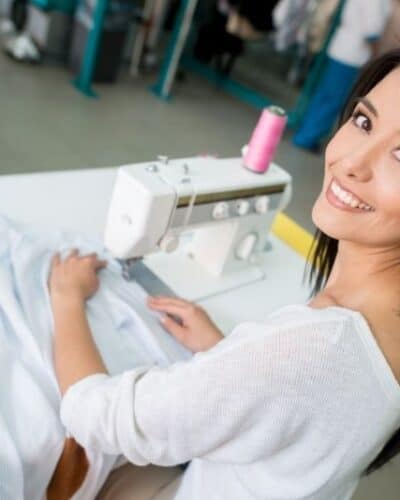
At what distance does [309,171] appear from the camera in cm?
418

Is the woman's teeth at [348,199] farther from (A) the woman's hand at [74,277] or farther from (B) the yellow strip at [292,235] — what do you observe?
(B) the yellow strip at [292,235]

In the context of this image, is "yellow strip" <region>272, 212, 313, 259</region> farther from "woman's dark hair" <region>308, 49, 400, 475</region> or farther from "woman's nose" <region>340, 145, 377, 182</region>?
"woman's nose" <region>340, 145, 377, 182</region>

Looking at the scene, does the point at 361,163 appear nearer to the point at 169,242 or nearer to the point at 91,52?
the point at 169,242

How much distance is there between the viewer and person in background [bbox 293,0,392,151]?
390cm

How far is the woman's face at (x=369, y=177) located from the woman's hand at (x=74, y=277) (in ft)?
1.56

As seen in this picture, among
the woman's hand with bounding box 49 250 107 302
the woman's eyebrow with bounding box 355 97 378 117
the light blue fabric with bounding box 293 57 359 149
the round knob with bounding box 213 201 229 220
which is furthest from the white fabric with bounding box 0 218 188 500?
the light blue fabric with bounding box 293 57 359 149

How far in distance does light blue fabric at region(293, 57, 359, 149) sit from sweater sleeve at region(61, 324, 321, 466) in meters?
3.74

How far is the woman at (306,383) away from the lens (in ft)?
2.12

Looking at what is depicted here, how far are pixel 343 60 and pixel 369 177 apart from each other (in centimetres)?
373

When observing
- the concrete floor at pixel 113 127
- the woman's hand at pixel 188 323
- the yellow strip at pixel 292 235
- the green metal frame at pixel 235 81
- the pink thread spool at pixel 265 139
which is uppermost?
the pink thread spool at pixel 265 139

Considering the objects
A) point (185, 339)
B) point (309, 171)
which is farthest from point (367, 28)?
point (185, 339)

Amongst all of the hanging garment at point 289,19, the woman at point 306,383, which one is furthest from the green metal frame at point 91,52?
the woman at point 306,383

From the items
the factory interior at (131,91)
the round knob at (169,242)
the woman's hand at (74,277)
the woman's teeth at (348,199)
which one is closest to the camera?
the woman's teeth at (348,199)

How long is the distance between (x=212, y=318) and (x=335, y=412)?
23.3 inches
